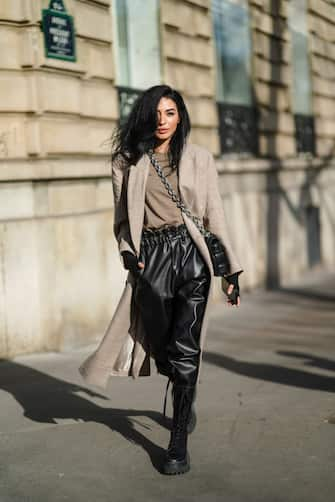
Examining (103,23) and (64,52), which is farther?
(103,23)

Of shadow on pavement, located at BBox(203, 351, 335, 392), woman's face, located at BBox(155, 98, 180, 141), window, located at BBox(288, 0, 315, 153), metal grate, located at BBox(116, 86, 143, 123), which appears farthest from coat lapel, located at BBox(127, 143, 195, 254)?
window, located at BBox(288, 0, 315, 153)

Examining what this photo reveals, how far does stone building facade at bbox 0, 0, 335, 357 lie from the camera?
720 cm

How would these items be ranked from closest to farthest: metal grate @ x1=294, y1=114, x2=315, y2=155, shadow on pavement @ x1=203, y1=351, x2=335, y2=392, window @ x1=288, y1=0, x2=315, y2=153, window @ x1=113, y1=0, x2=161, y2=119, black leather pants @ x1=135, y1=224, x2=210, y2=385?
black leather pants @ x1=135, y1=224, x2=210, y2=385
shadow on pavement @ x1=203, y1=351, x2=335, y2=392
window @ x1=113, y1=0, x2=161, y2=119
window @ x1=288, y1=0, x2=315, y2=153
metal grate @ x1=294, y1=114, x2=315, y2=155

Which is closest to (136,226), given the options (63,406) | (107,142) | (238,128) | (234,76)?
(63,406)

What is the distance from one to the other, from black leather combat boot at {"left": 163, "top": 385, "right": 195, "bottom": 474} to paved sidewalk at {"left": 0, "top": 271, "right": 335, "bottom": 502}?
0.18 ft

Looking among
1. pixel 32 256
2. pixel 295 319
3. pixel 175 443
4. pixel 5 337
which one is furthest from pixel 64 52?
pixel 175 443

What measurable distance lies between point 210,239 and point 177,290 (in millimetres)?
305

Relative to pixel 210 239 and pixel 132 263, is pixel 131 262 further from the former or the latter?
pixel 210 239

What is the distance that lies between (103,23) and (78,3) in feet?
1.61

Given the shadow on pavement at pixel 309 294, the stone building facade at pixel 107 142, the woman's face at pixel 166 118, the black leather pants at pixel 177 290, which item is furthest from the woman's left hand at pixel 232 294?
the shadow on pavement at pixel 309 294

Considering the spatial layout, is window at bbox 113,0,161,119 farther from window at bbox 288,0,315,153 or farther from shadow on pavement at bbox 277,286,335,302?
window at bbox 288,0,315,153

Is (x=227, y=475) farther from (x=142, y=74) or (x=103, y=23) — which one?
(x=142, y=74)

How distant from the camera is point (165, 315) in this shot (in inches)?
169

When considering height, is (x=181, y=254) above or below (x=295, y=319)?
above
